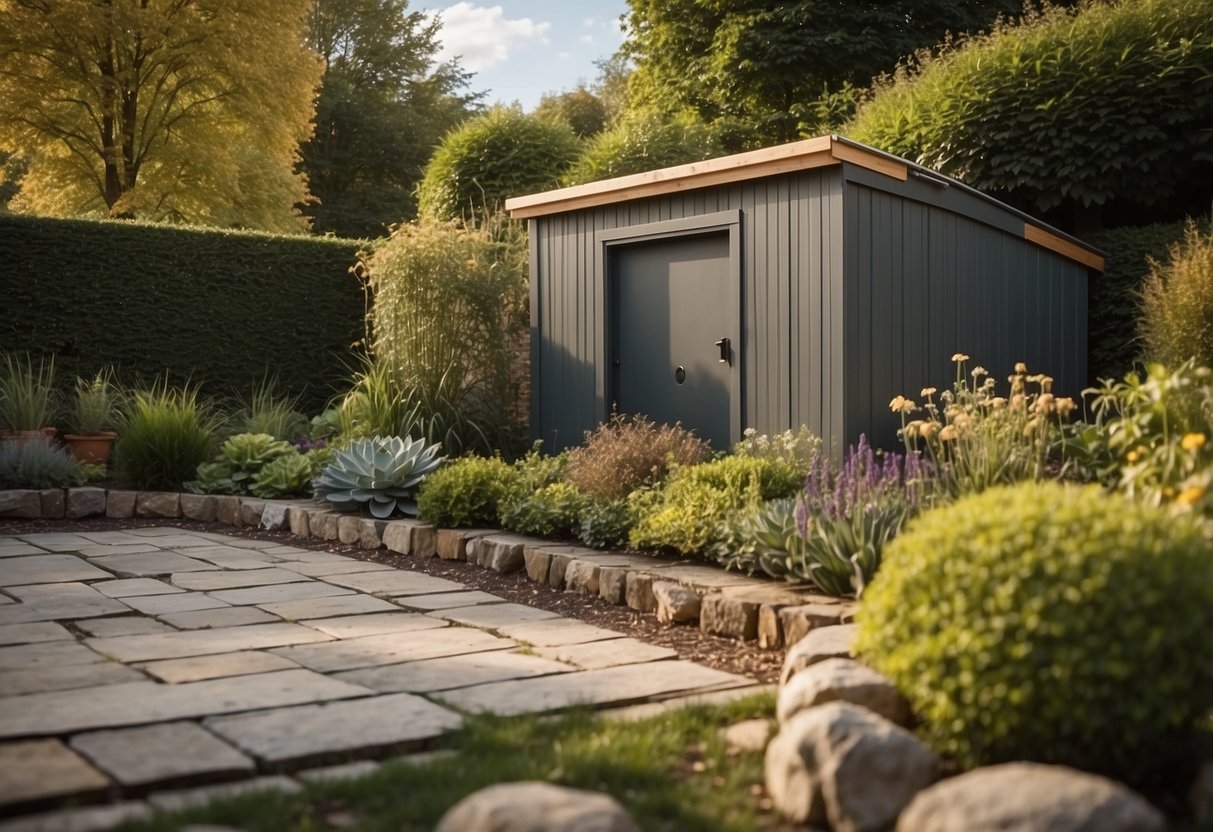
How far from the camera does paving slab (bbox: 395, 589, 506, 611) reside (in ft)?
16.8

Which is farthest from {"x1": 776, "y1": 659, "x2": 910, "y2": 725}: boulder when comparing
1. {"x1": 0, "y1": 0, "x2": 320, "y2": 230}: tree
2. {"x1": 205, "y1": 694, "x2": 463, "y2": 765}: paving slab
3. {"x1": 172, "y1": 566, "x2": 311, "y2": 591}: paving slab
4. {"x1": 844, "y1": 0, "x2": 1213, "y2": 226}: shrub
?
{"x1": 0, "y1": 0, "x2": 320, "y2": 230}: tree

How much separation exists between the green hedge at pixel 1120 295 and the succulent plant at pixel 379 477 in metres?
5.24

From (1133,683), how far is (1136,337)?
6.27 meters

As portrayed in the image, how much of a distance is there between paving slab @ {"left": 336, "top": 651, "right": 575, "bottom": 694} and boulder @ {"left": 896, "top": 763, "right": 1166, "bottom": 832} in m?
1.75

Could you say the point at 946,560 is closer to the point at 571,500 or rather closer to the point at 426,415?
the point at 571,500

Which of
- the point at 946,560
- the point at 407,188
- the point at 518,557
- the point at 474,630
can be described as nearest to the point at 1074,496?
the point at 946,560

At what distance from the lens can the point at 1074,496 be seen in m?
2.82

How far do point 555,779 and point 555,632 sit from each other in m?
1.91

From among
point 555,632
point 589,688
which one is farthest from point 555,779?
point 555,632

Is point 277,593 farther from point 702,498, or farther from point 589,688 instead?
point 589,688

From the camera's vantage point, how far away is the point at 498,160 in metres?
12.8

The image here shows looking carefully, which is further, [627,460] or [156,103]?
[156,103]

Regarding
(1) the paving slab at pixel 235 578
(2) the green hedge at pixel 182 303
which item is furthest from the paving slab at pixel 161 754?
(2) the green hedge at pixel 182 303

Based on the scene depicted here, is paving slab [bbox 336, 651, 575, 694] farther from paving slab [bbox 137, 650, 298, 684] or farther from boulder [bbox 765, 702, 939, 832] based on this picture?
boulder [bbox 765, 702, 939, 832]
